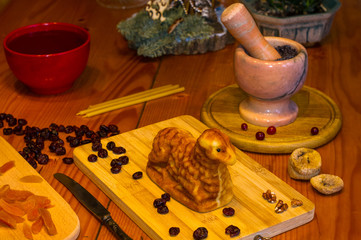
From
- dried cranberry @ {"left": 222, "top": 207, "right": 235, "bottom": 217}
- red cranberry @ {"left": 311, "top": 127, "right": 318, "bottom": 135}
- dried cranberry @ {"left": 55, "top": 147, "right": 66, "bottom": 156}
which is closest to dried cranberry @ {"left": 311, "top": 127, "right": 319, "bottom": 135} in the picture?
red cranberry @ {"left": 311, "top": 127, "right": 318, "bottom": 135}

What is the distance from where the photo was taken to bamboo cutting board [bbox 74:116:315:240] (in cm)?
121

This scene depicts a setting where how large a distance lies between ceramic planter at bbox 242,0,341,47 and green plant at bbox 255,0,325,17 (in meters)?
0.04

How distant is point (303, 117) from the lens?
1629 mm

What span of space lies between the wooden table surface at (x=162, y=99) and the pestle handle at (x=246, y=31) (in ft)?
0.84

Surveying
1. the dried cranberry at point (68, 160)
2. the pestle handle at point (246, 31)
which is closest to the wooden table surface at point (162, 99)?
the dried cranberry at point (68, 160)

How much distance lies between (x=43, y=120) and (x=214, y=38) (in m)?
0.66

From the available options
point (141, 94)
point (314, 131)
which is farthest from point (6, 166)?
point (314, 131)

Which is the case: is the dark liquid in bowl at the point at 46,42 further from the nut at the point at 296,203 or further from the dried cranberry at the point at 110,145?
the nut at the point at 296,203

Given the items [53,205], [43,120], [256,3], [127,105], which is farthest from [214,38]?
[53,205]

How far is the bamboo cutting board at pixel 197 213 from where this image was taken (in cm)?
Result: 121

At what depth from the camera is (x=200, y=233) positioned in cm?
117

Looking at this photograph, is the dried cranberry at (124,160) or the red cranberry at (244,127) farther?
the red cranberry at (244,127)

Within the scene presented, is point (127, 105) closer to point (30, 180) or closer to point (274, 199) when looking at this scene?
point (30, 180)

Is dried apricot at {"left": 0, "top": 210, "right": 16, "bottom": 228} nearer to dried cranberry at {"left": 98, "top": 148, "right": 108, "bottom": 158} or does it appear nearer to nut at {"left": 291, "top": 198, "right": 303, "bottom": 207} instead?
dried cranberry at {"left": 98, "top": 148, "right": 108, "bottom": 158}
